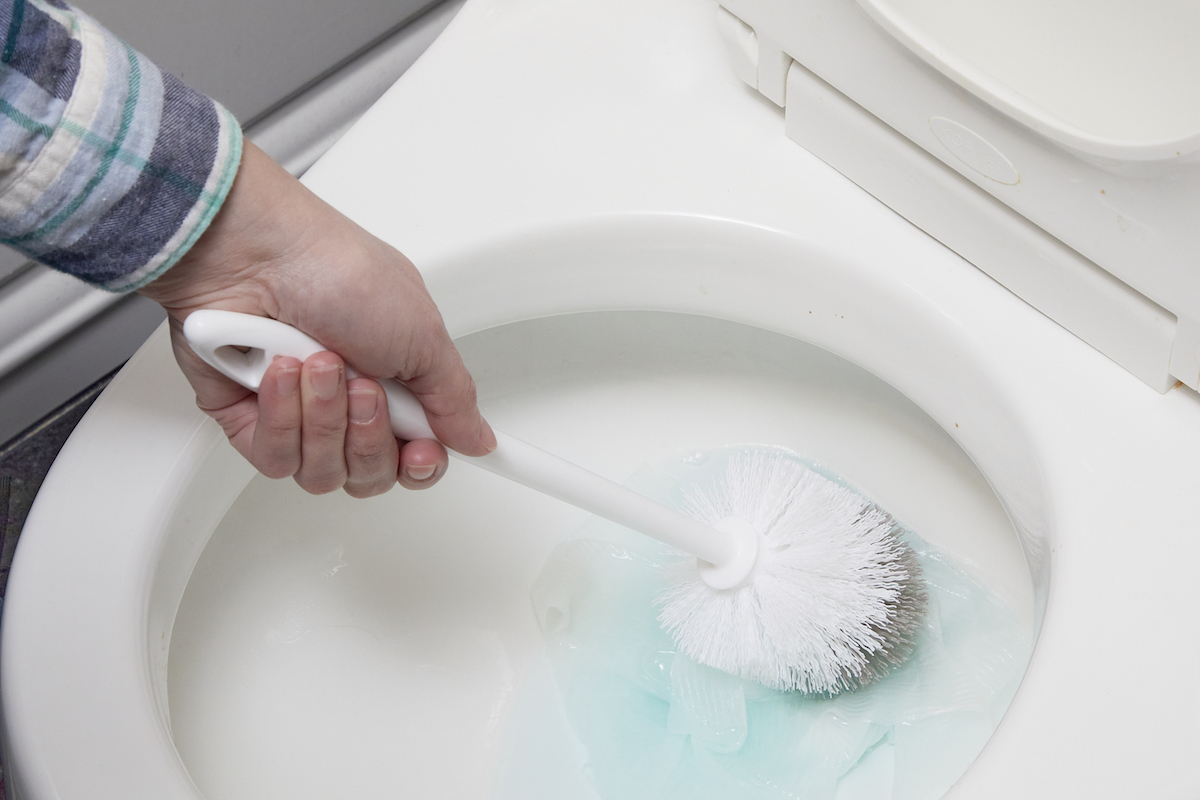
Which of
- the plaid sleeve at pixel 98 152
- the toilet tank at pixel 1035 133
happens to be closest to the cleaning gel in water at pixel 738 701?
the toilet tank at pixel 1035 133

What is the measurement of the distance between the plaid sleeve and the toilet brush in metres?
0.20

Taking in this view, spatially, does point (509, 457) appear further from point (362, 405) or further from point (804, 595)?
point (804, 595)

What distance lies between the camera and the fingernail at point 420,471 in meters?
0.48

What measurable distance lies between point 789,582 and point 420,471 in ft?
0.67

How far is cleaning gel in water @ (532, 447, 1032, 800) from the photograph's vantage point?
1.88ft

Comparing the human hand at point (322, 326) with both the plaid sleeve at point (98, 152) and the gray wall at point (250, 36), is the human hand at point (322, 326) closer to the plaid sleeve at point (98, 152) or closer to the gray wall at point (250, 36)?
the plaid sleeve at point (98, 152)

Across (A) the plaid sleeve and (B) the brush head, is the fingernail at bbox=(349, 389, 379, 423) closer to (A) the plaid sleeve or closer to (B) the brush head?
(A) the plaid sleeve

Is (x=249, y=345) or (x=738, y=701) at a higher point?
(x=249, y=345)

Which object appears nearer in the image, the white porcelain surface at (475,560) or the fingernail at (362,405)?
the fingernail at (362,405)

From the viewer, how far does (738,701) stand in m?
0.61

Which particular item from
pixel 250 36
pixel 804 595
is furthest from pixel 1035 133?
pixel 250 36

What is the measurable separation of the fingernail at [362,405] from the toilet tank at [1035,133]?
270mm

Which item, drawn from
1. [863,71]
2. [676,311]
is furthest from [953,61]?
[676,311]

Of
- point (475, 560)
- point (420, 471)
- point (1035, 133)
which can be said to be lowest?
point (475, 560)
